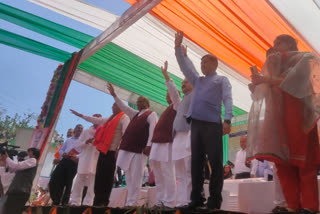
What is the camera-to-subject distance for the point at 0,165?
5.43 m

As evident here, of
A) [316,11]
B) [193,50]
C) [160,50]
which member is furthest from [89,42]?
[316,11]

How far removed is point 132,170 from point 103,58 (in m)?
3.36

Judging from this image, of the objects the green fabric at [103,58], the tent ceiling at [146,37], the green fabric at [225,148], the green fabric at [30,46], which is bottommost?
the green fabric at [225,148]

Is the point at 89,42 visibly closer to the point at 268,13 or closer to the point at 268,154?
the point at 268,13

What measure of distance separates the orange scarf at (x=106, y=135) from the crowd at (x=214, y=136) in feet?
0.05

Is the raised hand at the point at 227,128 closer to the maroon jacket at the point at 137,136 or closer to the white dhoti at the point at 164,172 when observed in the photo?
the white dhoti at the point at 164,172

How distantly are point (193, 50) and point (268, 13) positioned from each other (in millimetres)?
1819

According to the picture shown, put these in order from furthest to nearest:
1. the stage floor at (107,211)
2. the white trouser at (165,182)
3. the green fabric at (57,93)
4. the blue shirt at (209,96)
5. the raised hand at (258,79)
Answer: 1. the green fabric at (57,93)
2. the white trouser at (165,182)
3. the blue shirt at (209,96)
4. the raised hand at (258,79)
5. the stage floor at (107,211)

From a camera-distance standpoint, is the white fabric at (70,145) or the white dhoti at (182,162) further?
the white fabric at (70,145)

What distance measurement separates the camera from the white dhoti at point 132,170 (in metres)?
3.69

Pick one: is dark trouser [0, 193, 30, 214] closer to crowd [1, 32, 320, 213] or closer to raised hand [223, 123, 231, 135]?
crowd [1, 32, 320, 213]

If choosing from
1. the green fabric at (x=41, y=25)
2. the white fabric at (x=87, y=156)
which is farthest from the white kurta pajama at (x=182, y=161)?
the green fabric at (x=41, y=25)

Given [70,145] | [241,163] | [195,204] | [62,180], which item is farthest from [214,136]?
[241,163]

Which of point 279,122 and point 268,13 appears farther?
point 268,13
